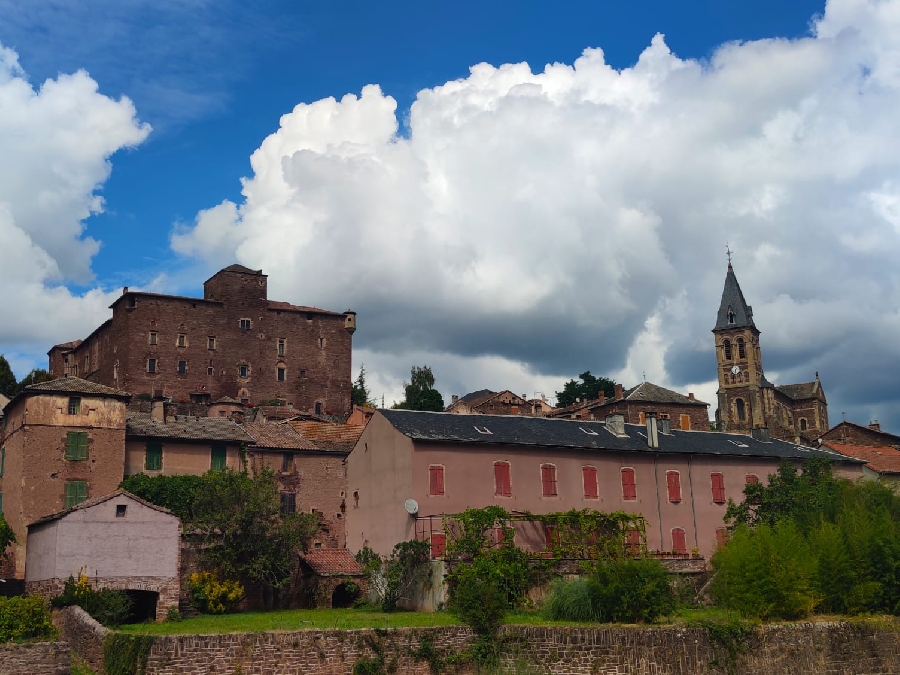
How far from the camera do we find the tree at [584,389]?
96.1m

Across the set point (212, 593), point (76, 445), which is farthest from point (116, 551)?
point (76, 445)

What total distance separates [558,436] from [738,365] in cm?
7135

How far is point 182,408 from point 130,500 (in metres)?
39.6

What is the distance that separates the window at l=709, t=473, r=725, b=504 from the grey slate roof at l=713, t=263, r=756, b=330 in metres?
68.2

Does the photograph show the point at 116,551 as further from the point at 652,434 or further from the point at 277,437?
the point at 652,434

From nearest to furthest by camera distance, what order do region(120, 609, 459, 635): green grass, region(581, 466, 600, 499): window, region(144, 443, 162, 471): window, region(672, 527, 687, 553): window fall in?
1. region(120, 609, 459, 635): green grass
2. region(581, 466, 600, 499): window
3. region(672, 527, 687, 553): window
4. region(144, 443, 162, 471): window

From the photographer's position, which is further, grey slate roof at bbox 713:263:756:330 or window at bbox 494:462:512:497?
grey slate roof at bbox 713:263:756:330

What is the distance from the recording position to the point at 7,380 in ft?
257

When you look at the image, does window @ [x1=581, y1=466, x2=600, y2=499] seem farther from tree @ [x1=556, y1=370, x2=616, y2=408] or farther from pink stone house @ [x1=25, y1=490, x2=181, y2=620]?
tree @ [x1=556, y1=370, x2=616, y2=408]

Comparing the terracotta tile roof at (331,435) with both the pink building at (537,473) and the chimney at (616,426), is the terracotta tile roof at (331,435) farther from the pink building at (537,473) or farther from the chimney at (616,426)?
the chimney at (616,426)

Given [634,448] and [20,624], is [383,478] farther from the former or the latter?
[20,624]

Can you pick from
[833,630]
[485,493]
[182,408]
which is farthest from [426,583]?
[182,408]

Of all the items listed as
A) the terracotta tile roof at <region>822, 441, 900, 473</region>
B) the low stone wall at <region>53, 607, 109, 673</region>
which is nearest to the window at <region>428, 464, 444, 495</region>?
the low stone wall at <region>53, 607, 109, 673</region>

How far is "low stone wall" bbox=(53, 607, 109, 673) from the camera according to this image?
77.1 feet
